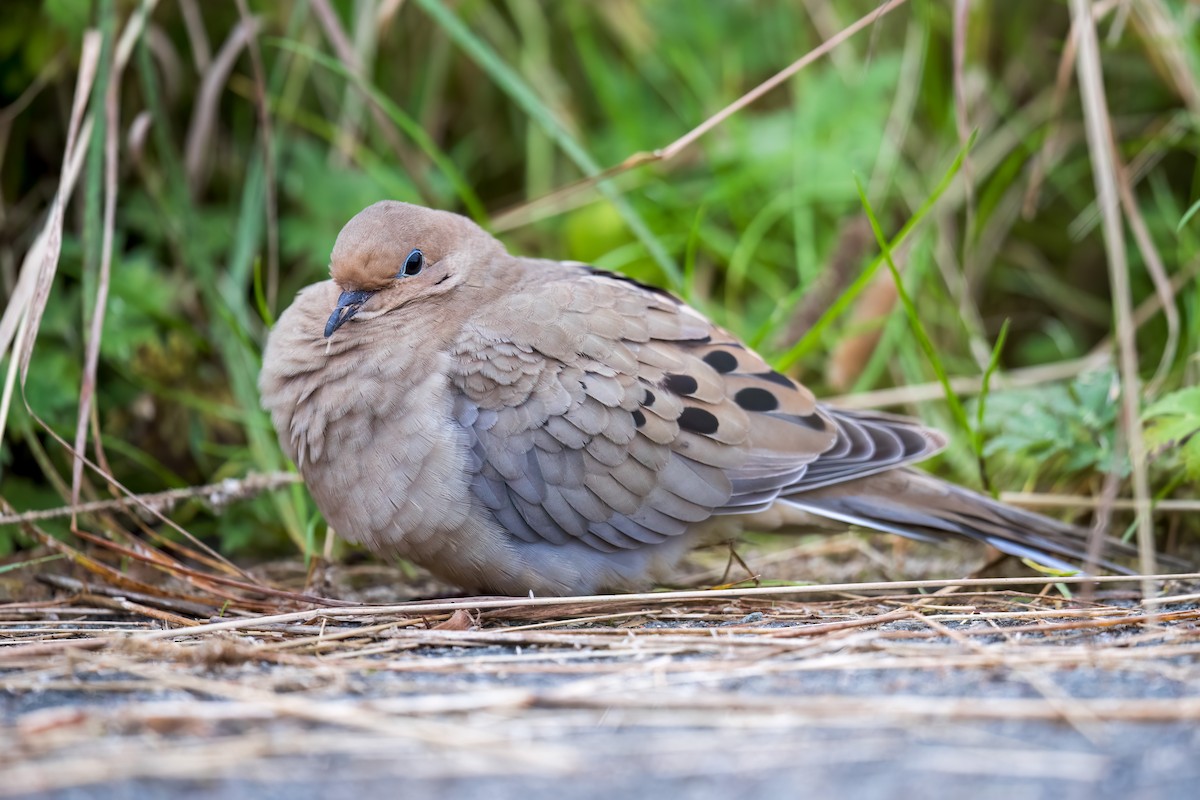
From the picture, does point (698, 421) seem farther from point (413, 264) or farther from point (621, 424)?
point (413, 264)

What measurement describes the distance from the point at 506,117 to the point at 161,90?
1613 millimetres

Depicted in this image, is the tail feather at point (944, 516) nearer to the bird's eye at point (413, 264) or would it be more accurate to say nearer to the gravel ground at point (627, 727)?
the gravel ground at point (627, 727)

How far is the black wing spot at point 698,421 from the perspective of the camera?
127 inches

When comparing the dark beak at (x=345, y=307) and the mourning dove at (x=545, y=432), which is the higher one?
the dark beak at (x=345, y=307)

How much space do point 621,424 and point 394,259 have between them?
759 millimetres

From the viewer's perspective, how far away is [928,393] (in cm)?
418

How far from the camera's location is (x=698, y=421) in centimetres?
324

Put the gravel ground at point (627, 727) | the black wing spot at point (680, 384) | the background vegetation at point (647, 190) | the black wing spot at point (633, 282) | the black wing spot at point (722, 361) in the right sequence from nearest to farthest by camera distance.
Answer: the gravel ground at point (627, 727)
the black wing spot at point (680, 384)
the black wing spot at point (722, 361)
the black wing spot at point (633, 282)
the background vegetation at point (647, 190)

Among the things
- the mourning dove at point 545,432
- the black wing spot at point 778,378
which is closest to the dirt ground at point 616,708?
the mourning dove at point 545,432

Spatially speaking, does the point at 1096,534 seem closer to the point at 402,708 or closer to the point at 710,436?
the point at 710,436

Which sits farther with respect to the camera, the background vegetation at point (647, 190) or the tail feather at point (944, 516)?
the background vegetation at point (647, 190)

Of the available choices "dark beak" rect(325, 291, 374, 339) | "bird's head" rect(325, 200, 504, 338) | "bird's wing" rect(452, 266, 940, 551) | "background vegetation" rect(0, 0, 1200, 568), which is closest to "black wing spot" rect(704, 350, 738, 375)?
"bird's wing" rect(452, 266, 940, 551)

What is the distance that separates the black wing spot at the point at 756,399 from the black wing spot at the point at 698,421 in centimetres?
12

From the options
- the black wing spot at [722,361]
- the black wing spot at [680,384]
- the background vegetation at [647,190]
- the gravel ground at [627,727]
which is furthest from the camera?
the background vegetation at [647,190]
